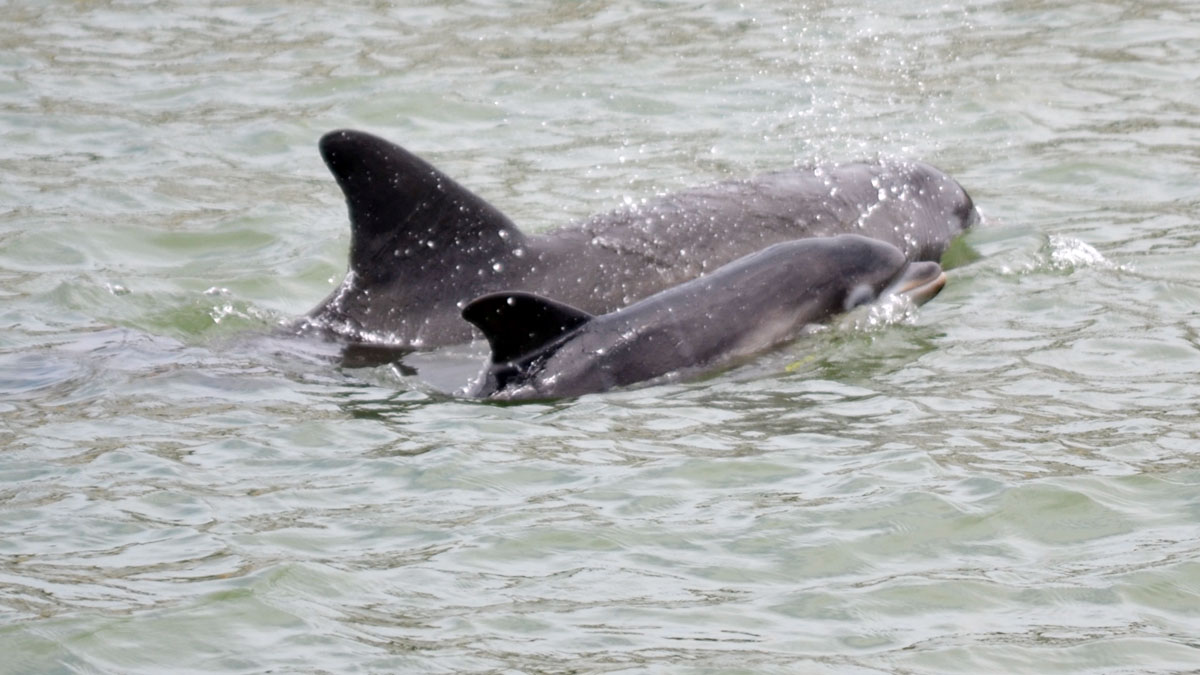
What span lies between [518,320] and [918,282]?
6.78 ft

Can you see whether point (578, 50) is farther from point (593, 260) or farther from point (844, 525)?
point (844, 525)

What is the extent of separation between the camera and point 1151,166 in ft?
37.2

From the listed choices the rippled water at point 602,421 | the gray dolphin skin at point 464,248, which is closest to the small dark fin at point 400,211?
the gray dolphin skin at point 464,248

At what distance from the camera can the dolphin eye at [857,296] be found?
8227mm

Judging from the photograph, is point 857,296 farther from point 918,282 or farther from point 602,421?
point 602,421

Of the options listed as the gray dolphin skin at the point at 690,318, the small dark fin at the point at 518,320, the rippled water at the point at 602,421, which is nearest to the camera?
the rippled water at the point at 602,421

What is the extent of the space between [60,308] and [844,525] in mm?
4713

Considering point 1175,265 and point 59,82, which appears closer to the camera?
point 1175,265

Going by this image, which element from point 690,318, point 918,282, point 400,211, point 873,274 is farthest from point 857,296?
point 400,211

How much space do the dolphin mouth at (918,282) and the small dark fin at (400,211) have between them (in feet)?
5.57

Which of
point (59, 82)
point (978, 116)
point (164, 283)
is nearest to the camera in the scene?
point (164, 283)

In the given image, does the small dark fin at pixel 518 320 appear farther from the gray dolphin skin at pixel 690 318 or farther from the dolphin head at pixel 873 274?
the dolphin head at pixel 873 274

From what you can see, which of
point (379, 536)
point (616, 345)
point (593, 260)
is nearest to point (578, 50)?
point (593, 260)

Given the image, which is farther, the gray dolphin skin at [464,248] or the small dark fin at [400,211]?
the gray dolphin skin at [464,248]
